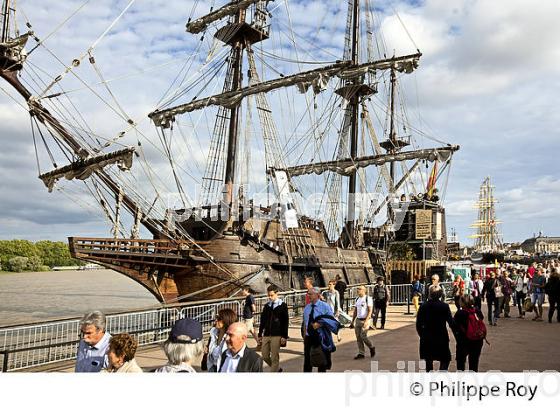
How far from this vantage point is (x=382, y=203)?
38.4 meters

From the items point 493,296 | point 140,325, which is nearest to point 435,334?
point 493,296

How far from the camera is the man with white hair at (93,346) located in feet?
14.6

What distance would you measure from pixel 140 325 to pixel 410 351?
8.42m

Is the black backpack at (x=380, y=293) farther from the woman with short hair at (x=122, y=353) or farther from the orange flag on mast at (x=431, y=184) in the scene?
the orange flag on mast at (x=431, y=184)

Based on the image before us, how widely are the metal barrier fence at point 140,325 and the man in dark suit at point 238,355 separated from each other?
5612 millimetres

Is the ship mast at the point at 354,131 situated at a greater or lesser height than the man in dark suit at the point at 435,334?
greater

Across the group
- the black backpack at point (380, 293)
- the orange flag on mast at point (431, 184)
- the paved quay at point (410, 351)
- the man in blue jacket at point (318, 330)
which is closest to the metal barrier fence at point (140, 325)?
the paved quay at point (410, 351)

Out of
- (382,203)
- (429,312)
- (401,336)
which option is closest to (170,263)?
(401,336)

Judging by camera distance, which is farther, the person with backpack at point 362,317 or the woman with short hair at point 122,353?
the person with backpack at point 362,317

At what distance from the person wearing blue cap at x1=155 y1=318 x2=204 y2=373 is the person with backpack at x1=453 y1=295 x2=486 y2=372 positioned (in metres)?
4.27

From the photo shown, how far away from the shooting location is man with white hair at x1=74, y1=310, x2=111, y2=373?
4461 millimetres

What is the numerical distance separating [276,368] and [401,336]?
5.15 metres

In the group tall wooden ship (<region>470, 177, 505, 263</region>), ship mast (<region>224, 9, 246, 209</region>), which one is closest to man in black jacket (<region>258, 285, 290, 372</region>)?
ship mast (<region>224, 9, 246, 209</region>)
